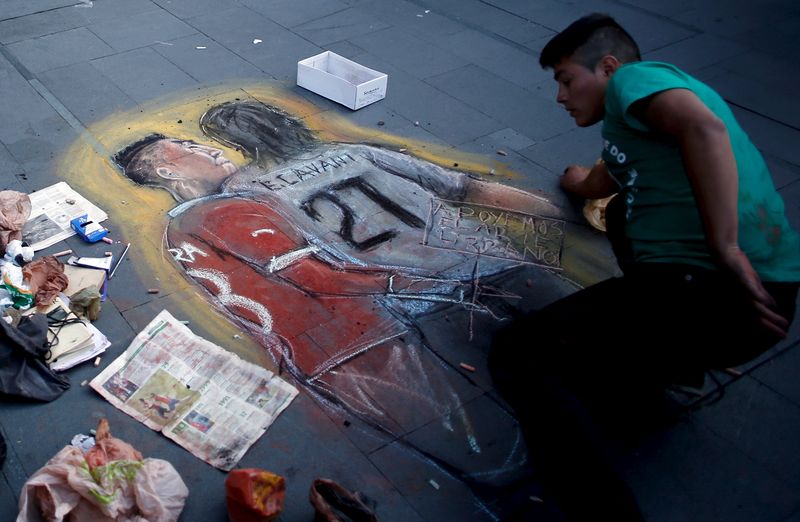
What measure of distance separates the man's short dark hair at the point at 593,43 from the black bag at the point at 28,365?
8.48 ft

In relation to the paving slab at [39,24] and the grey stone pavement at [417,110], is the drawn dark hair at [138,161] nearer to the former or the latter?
the grey stone pavement at [417,110]

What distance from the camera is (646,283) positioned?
284 cm

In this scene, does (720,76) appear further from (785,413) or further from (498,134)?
(785,413)

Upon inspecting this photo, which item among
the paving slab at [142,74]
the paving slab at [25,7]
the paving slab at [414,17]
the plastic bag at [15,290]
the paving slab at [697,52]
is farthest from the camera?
the paving slab at [414,17]

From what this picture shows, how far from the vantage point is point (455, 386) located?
3.33 m

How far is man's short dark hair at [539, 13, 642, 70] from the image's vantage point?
2.93m

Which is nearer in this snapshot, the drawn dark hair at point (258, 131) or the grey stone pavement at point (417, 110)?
the grey stone pavement at point (417, 110)

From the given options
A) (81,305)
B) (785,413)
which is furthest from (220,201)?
(785,413)

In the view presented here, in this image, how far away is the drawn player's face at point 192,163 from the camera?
4496mm

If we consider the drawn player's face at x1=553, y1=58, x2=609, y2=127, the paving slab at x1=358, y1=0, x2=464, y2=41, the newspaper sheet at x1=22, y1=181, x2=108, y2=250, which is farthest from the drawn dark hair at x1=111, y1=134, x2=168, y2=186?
the paving slab at x1=358, y1=0, x2=464, y2=41

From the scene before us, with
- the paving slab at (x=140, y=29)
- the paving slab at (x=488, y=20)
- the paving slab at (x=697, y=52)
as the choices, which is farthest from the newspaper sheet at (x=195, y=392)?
the paving slab at (x=697, y=52)

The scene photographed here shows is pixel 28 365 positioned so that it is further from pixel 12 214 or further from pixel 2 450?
pixel 12 214

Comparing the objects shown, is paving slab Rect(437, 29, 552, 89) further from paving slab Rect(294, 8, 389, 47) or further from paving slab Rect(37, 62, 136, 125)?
paving slab Rect(37, 62, 136, 125)

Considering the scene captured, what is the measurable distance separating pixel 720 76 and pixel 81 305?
5467 mm
